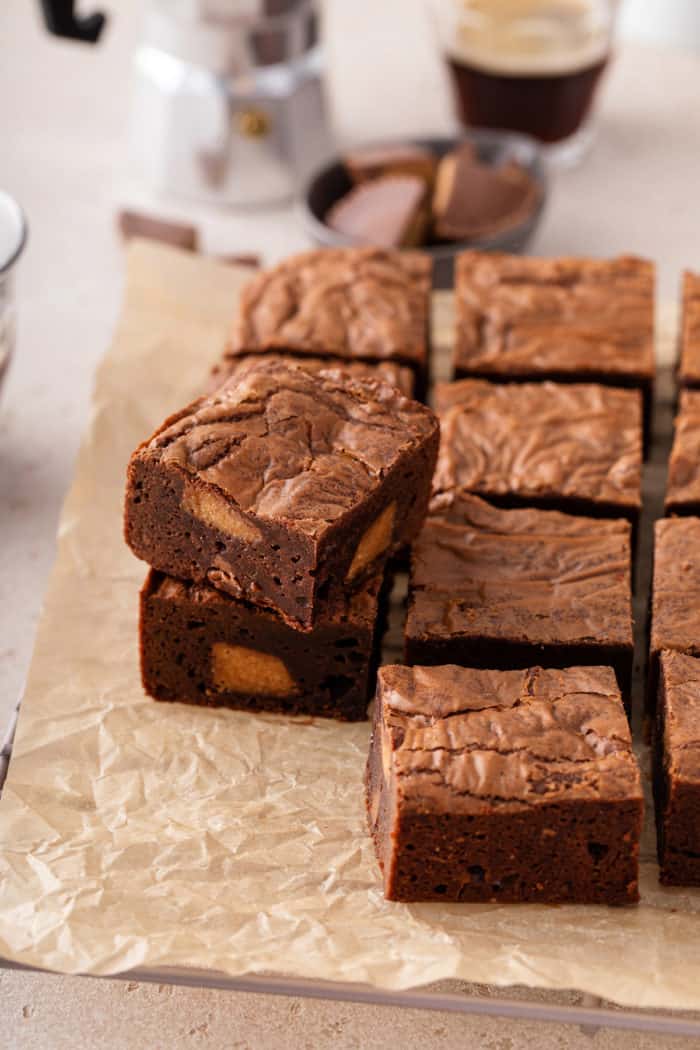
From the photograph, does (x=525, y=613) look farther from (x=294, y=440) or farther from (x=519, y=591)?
(x=294, y=440)

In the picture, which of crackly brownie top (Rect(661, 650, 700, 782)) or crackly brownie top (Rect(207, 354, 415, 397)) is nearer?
crackly brownie top (Rect(661, 650, 700, 782))

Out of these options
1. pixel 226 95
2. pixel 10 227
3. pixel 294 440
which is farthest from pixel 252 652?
pixel 226 95

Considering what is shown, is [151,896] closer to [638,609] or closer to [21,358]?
[638,609]

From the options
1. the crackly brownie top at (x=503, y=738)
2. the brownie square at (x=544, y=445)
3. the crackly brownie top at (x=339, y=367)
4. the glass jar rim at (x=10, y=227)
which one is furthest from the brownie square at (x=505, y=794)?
the glass jar rim at (x=10, y=227)

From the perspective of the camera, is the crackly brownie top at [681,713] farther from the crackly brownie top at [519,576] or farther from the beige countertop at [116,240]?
the beige countertop at [116,240]

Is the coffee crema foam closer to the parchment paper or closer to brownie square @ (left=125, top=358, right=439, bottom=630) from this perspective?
brownie square @ (left=125, top=358, right=439, bottom=630)

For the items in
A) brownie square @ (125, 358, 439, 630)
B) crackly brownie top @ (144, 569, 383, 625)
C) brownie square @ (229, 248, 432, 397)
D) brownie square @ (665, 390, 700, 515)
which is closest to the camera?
brownie square @ (125, 358, 439, 630)

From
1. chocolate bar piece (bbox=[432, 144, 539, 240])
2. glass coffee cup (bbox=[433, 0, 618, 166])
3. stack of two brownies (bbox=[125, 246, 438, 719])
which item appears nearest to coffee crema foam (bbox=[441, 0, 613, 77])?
glass coffee cup (bbox=[433, 0, 618, 166])
